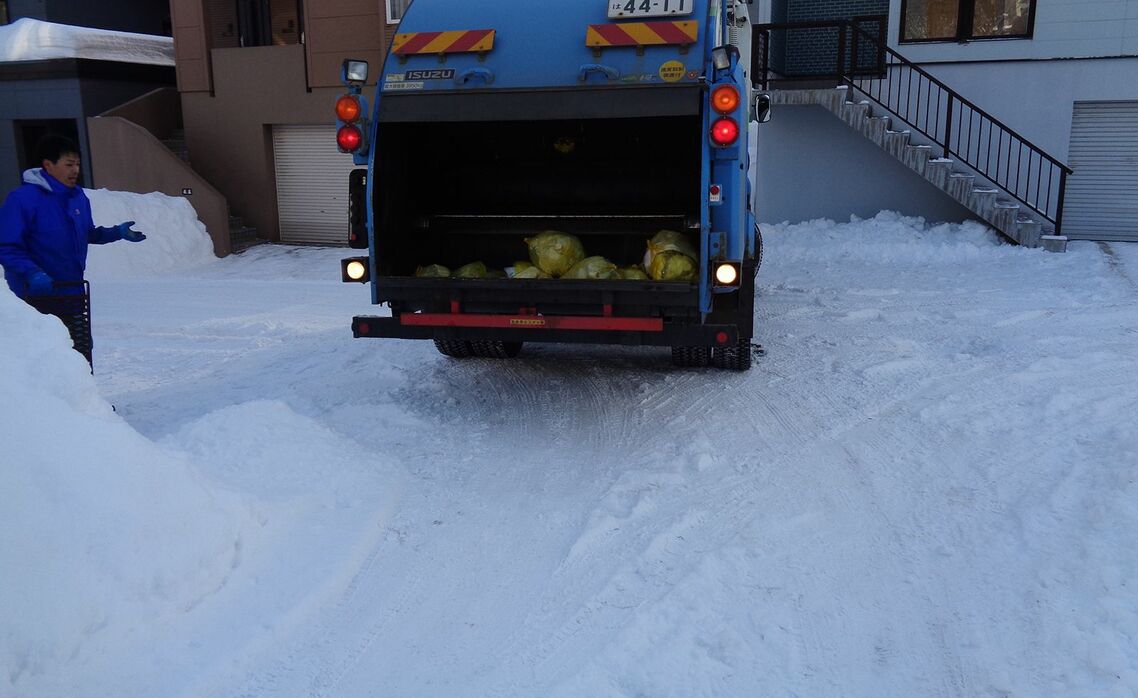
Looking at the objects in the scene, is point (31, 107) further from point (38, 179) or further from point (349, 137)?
point (349, 137)

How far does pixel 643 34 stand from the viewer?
18.0 feet

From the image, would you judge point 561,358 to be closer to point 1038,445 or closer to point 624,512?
point 624,512

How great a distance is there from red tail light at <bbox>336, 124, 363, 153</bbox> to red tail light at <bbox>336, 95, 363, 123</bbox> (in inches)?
1.9

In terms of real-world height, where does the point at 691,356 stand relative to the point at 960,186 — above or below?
below

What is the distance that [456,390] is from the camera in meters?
6.72

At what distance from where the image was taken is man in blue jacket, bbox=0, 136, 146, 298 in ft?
17.3

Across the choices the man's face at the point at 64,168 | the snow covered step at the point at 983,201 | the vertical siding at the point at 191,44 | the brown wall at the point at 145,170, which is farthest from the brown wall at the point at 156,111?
the snow covered step at the point at 983,201

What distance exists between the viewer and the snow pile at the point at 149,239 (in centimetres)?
1299

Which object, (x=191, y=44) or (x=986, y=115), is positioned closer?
(x=986, y=115)

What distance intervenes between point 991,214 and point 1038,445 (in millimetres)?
8863

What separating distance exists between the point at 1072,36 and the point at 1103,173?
2.18 meters

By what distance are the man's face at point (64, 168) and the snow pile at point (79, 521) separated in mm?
1661

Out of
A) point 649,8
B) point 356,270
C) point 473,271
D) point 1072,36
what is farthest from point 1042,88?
point 356,270

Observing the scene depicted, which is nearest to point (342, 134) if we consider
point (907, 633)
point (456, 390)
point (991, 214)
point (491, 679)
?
point (456, 390)
